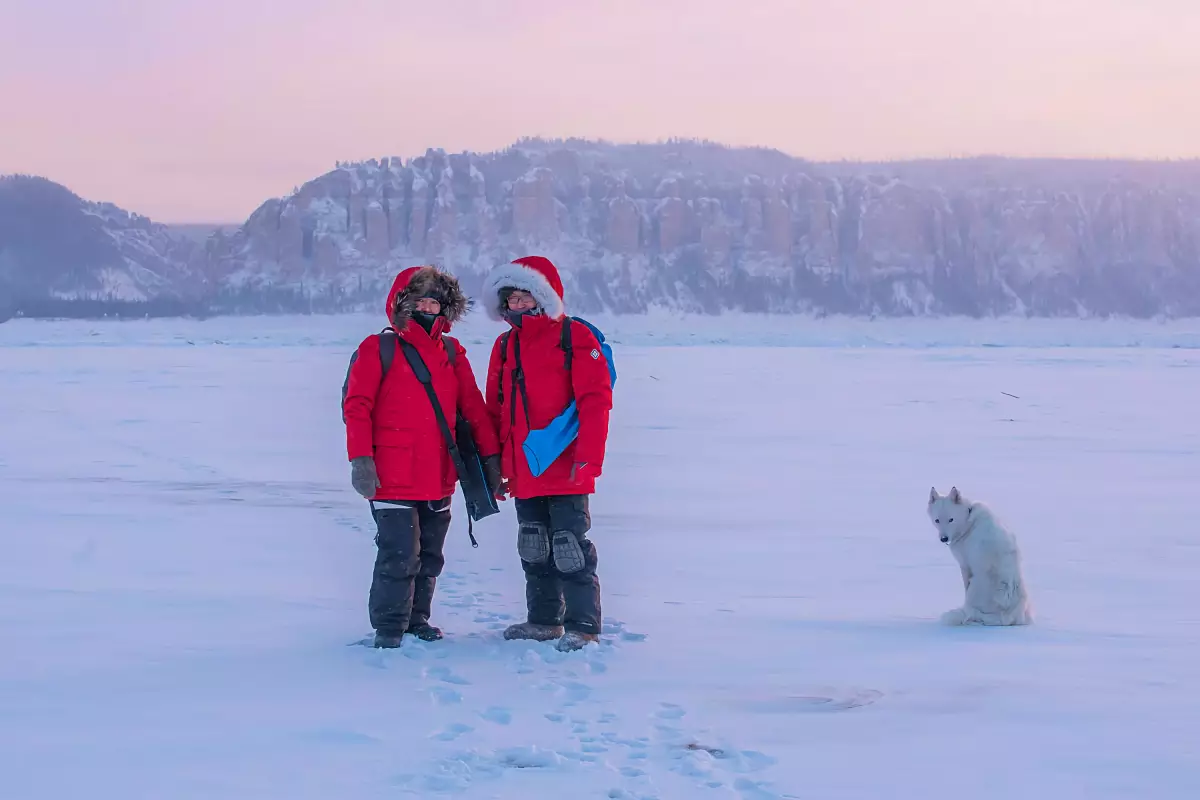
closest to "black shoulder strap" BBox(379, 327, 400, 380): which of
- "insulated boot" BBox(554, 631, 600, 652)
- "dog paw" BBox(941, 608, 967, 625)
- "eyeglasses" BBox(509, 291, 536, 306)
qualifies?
"eyeglasses" BBox(509, 291, 536, 306)

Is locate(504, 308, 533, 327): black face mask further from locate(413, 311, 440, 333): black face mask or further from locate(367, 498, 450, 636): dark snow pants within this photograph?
locate(367, 498, 450, 636): dark snow pants

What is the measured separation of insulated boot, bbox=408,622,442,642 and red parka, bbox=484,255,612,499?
1.98ft

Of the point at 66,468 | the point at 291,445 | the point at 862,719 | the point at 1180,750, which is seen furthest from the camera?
the point at 291,445

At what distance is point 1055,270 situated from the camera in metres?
127

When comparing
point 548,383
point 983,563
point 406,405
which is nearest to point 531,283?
point 548,383

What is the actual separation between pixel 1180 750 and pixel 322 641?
284cm

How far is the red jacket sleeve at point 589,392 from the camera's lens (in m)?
4.18

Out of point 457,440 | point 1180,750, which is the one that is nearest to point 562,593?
point 457,440

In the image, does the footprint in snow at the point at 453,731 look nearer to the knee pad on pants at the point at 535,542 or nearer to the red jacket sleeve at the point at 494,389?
the knee pad on pants at the point at 535,542

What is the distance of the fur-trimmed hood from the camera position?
13.8 ft

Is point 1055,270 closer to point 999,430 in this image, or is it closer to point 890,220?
point 890,220

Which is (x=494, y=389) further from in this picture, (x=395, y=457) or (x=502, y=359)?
(x=395, y=457)

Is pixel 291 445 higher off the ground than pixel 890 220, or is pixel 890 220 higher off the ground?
pixel 890 220

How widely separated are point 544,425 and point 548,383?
16cm
